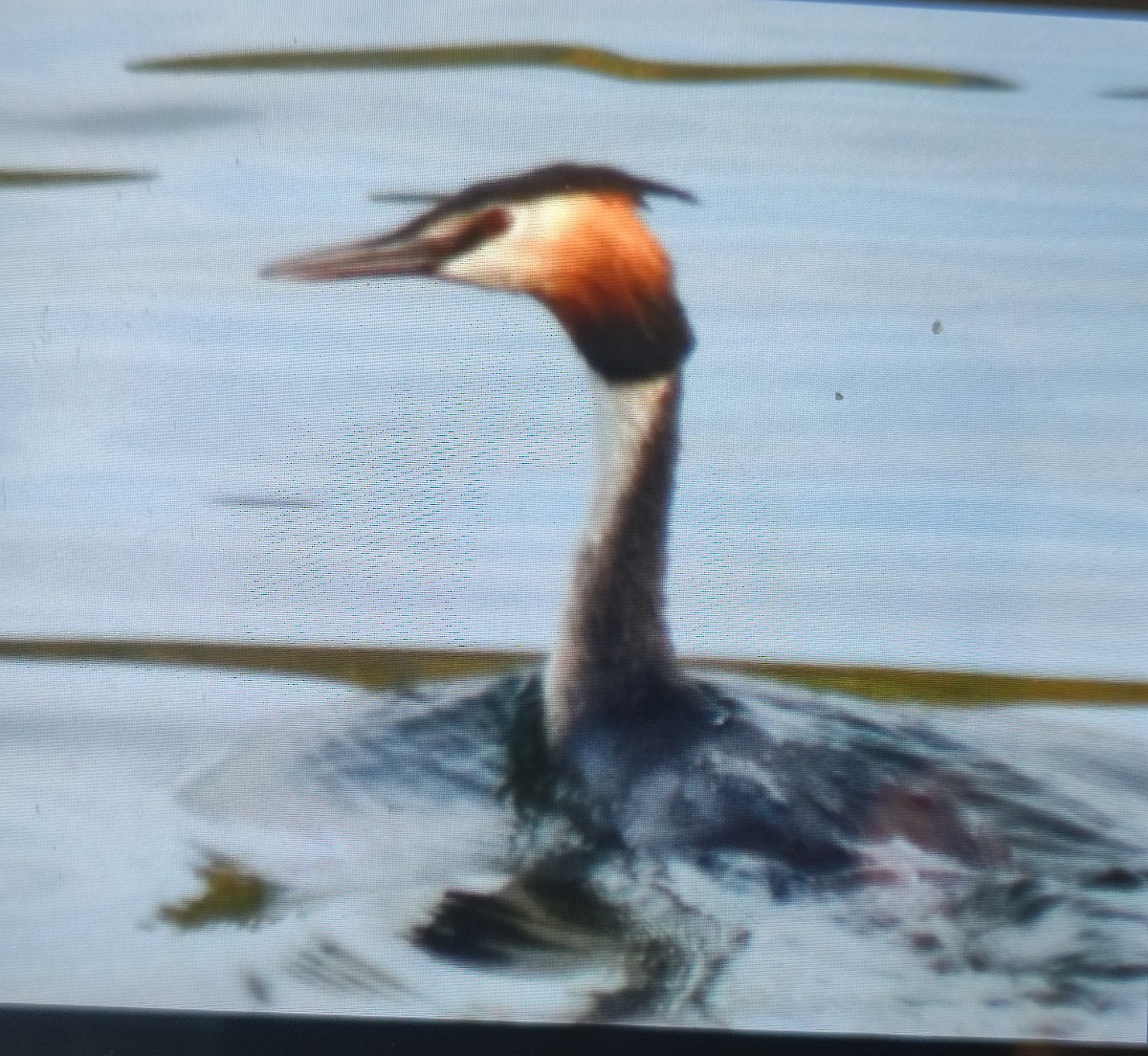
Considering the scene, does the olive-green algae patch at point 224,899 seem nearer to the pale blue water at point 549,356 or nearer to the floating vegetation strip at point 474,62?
the pale blue water at point 549,356

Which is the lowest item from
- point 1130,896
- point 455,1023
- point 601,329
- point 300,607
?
point 455,1023

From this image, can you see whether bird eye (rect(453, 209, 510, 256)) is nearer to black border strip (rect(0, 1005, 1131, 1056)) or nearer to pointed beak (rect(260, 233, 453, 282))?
pointed beak (rect(260, 233, 453, 282))

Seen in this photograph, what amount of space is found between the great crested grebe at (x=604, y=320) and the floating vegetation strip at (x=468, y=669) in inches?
1.7

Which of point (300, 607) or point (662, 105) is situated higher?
point (662, 105)

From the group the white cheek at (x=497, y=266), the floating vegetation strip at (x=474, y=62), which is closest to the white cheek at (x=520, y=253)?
the white cheek at (x=497, y=266)

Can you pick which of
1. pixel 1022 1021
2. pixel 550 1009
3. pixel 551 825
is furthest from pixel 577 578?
pixel 1022 1021

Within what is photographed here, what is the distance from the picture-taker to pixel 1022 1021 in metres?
0.78

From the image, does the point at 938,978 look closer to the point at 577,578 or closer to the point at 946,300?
the point at 577,578

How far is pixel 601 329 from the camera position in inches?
31.8

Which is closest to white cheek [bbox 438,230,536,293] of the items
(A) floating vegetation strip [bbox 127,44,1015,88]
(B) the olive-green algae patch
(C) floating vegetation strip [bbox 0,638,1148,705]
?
(A) floating vegetation strip [bbox 127,44,1015,88]

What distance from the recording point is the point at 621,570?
2.63ft

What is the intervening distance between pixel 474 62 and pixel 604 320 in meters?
0.20

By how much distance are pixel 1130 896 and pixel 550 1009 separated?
399 millimetres

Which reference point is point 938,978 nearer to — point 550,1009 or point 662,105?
point 550,1009
